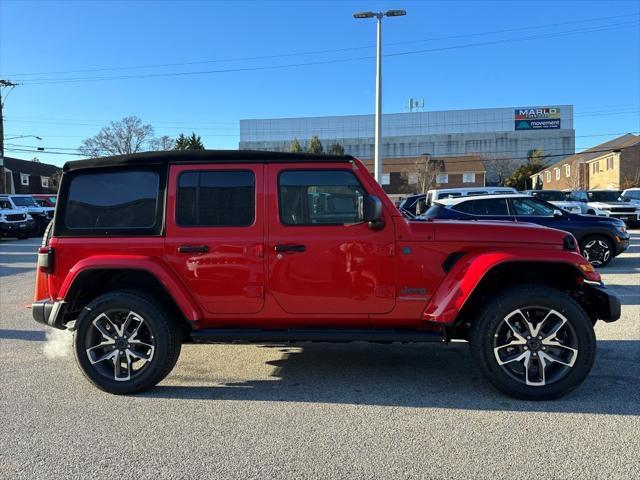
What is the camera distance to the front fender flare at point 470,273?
394 centimetres

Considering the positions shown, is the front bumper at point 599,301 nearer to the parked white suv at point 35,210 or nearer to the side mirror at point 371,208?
the side mirror at point 371,208

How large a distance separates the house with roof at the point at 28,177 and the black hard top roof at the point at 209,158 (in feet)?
196

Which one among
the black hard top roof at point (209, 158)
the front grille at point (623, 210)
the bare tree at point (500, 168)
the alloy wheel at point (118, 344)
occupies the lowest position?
the alloy wheel at point (118, 344)

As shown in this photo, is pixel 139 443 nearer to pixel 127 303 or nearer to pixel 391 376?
pixel 127 303

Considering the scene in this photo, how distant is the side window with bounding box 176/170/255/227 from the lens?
4250mm

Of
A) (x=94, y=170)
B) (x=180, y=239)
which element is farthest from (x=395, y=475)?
(x=94, y=170)

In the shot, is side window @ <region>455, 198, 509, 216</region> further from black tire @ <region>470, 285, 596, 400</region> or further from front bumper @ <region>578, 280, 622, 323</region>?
black tire @ <region>470, 285, 596, 400</region>

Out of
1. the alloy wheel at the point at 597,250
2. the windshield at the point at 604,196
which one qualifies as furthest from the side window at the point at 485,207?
the windshield at the point at 604,196

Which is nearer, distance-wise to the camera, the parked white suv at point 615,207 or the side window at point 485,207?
the side window at point 485,207

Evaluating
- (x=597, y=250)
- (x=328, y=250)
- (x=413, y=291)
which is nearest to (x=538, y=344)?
(x=413, y=291)

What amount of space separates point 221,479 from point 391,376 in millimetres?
2140

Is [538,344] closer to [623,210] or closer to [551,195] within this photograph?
[623,210]

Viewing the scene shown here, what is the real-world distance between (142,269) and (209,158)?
1.10m

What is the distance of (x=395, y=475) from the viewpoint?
9.73ft
